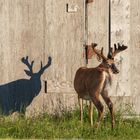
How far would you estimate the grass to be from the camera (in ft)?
28.9

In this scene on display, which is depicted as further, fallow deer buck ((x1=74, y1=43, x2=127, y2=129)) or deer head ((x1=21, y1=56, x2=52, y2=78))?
deer head ((x1=21, y1=56, x2=52, y2=78))

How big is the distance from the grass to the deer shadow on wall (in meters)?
0.42

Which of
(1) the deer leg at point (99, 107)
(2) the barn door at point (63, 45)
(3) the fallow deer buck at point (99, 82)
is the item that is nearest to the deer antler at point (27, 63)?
(2) the barn door at point (63, 45)

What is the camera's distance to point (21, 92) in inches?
415

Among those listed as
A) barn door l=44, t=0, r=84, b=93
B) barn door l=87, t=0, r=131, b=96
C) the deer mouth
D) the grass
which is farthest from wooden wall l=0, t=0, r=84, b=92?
the deer mouth

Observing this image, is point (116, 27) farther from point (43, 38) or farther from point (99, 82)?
point (99, 82)

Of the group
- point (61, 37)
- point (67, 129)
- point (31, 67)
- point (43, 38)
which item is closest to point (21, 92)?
point (31, 67)

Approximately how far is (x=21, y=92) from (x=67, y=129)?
1678 mm

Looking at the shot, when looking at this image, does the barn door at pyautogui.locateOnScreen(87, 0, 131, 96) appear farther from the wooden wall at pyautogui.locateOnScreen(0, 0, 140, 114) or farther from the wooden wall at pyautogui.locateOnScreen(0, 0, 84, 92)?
the wooden wall at pyautogui.locateOnScreen(0, 0, 84, 92)

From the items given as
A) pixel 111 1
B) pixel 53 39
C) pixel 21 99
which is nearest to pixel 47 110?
pixel 21 99

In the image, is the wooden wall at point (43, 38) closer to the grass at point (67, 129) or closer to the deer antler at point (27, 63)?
the deer antler at point (27, 63)

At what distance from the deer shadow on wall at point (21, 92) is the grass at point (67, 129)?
0.42 meters

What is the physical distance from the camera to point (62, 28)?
34.4ft

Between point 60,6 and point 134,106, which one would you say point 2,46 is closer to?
point 60,6
